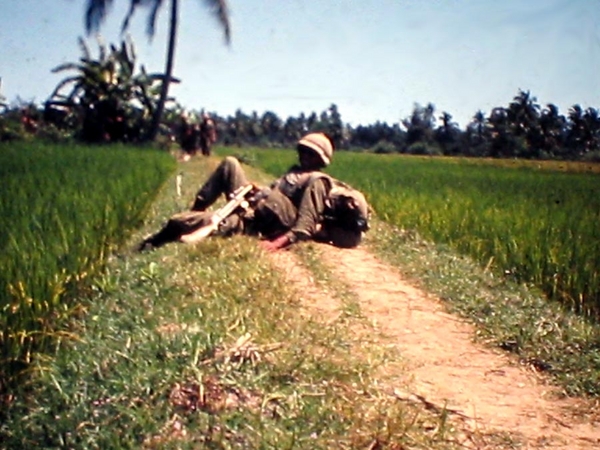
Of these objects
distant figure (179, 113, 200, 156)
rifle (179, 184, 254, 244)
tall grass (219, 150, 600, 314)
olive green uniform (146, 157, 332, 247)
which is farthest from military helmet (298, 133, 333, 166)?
distant figure (179, 113, 200, 156)

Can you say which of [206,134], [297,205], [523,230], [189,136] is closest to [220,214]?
[297,205]

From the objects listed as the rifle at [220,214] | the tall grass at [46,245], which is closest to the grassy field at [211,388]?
the tall grass at [46,245]

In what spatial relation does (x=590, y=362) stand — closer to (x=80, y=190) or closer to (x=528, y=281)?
(x=528, y=281)

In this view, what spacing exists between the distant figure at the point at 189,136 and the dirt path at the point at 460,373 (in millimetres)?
15612

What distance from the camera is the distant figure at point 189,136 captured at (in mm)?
19203

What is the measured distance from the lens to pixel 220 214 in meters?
4.72

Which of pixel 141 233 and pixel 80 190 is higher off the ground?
pixel 80 190

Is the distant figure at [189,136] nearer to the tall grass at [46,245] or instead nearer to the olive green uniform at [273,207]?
the tall grass at [46,245]

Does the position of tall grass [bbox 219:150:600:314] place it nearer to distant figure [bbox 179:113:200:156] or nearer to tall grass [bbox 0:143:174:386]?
tall grass [bbox 0:143:174:386]

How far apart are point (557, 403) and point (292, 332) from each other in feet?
3.42

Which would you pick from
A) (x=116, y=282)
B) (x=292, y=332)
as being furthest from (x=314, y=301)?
(x=116, y=282)

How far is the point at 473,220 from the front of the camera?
5898 mm

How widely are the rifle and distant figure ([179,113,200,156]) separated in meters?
14.6

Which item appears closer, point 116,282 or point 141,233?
point 116,282
